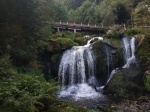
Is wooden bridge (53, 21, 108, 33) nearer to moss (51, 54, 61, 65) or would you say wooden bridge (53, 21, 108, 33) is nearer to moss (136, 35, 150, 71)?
moss (51, 54, 61, 65)

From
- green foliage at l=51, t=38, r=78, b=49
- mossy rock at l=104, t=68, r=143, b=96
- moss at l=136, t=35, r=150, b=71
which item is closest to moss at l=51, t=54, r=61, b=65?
green foliage at l=51, t=38, r=78, b=49

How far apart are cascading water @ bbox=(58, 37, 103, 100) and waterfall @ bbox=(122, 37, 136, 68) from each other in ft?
10.7

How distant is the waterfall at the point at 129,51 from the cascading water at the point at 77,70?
3.28 metres

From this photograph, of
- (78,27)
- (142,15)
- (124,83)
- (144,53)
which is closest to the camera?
(124,83)

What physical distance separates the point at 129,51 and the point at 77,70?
5450 mm

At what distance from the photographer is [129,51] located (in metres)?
23.1

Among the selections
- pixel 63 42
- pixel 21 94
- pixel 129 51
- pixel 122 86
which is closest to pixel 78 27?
pixel 63 42

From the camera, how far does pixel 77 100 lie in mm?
16703

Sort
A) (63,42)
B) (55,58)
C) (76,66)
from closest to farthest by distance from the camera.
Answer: (76,66) < (55,58) < (63,42)

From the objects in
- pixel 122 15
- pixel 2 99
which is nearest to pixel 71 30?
pixel 122 15

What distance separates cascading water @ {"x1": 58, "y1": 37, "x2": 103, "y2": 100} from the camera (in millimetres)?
21156

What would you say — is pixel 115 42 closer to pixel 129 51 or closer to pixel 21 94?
pixel 129 51

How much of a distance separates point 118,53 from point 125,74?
137 inches

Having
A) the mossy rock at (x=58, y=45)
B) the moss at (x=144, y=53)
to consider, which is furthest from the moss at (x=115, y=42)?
the mossy rock at (x=58, y=45)
